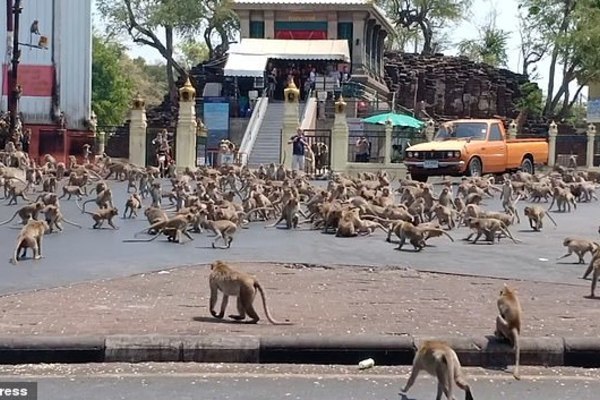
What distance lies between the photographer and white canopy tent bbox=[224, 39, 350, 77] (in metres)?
47.8

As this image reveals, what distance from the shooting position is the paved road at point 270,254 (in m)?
13.3

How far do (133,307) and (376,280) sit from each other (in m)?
3.63

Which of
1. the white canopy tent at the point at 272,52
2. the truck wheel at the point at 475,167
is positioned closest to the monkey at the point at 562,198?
the truck wheel at the point at 475,167

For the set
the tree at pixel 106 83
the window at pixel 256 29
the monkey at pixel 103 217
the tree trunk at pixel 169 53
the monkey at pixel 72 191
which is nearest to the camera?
the monkey at pixel 103 217

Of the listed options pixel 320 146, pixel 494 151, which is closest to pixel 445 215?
pixel 494 151

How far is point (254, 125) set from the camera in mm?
42000

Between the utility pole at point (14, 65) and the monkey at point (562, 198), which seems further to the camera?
the utility pole at point (14, 65)

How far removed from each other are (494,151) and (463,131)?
1265mm

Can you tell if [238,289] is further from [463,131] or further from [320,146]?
[320,146]

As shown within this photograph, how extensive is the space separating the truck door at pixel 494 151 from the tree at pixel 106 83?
4627 centimetres

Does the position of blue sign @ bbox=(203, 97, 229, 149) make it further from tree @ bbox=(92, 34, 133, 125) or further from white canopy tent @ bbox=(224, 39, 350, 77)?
tree @ bbox=(92, 34, 133, 125)

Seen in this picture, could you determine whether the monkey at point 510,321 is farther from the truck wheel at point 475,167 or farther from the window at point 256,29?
the window at point 256,29

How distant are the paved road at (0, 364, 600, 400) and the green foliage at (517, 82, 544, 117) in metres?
53.8

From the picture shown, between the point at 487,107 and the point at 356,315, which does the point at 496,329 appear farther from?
the point at 487,107
